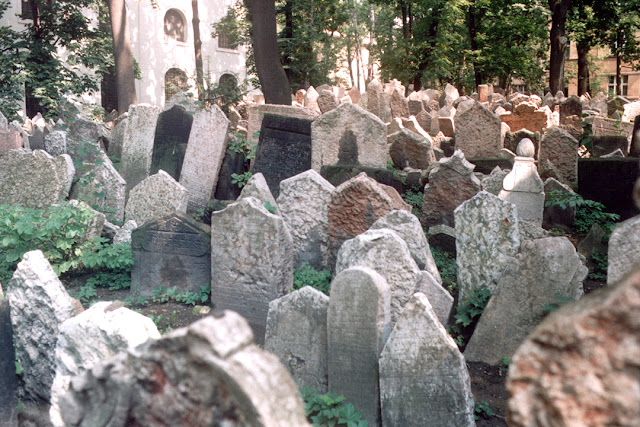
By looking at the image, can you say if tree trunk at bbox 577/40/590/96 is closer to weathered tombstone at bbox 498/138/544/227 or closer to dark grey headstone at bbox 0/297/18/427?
weathered tombstone at bbox 498/138/544/227

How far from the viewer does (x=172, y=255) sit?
591 cm

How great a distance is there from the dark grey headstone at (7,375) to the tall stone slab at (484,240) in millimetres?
3548

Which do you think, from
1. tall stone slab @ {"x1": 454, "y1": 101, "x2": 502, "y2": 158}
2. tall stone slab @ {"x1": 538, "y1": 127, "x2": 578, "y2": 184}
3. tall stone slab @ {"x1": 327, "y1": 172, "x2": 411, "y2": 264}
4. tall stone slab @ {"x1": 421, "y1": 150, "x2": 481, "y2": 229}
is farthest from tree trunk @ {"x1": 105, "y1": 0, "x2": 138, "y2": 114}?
tall stone slab @ {"x1": 327, "y1": 172, "x2": 411, "y2": 264}

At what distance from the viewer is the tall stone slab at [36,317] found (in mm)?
3658

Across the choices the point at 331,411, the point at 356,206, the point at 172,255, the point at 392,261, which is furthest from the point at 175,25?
the point at 331,411

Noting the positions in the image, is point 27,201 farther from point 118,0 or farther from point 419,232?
point 118,0

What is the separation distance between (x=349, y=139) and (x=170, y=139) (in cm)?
278

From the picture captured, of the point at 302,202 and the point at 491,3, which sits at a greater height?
the point at 491,3

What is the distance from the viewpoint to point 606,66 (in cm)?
4359

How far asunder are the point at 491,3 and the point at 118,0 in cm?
1570

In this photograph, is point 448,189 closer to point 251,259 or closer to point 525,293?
point 525,293

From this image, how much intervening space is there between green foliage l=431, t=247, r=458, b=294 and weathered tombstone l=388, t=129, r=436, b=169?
11.7 ft

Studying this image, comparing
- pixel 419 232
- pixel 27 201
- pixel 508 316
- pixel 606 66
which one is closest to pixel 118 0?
pixel 27 201

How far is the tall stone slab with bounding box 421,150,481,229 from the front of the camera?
7129mm
